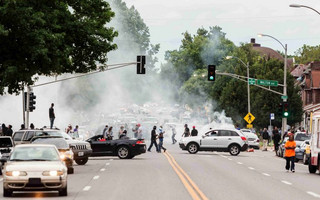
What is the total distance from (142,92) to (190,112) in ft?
30.0

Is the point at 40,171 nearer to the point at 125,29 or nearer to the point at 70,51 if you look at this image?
the point at 70,51

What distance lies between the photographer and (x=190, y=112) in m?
126

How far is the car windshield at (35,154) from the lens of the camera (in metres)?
18.6

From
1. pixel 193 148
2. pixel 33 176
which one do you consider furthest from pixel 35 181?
pixel 193 148

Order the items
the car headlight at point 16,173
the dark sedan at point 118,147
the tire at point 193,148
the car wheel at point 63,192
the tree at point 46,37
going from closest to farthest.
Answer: the car headlight at point 16,173
the car wheel at point 63,192
the tree at point 46,37
the dark sedan at point 118,147
the tire at point 193,148

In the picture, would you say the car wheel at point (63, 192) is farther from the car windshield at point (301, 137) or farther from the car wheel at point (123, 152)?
the car windshield at point (301, 137)

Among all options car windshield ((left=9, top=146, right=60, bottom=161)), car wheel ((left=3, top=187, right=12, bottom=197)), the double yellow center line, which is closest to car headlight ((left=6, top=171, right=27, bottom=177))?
car wheel ((left=3, top=187, right=12, bottom=197))

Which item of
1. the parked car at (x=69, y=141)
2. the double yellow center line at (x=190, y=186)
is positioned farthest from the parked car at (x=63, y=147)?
the double yellow center line at (x=190, y=186)

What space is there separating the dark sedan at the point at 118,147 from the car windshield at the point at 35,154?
19.0 meters

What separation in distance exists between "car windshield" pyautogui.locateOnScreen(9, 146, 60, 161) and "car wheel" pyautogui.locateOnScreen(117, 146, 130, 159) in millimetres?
19412

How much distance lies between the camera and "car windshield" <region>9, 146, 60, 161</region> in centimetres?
1858

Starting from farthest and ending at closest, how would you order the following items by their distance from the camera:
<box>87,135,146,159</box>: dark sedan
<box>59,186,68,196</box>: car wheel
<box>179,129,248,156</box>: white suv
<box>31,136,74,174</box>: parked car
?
<box>179,129,248,156</box>: white suv, <box>87,135,146,159</box>: dark sedan, <box>31,136,74,174</box>: parked car, <box>59,186,68,196</box>: car wheel

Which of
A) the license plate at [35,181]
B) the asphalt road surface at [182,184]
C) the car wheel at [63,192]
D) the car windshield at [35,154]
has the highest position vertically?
the car windshield at [35,154]

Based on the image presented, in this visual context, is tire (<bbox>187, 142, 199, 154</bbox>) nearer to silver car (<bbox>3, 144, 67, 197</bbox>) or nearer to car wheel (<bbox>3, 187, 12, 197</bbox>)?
silver car (<bbox>3, 144, 67, 197</bbox>)
